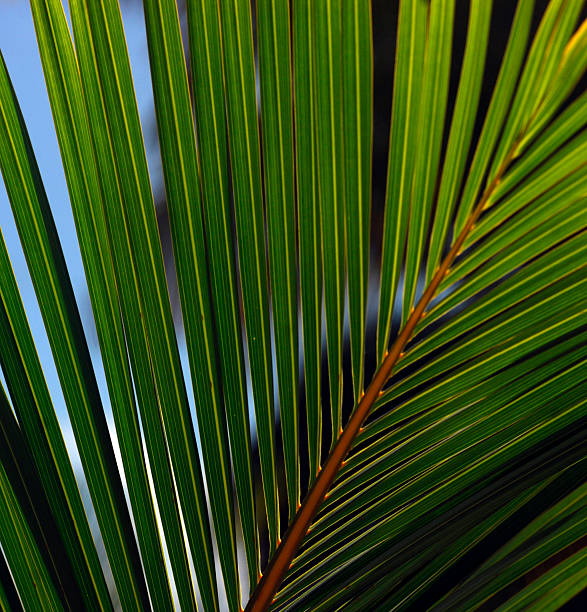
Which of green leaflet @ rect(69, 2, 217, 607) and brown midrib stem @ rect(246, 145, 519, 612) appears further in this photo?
brown midrib stem @ rect(246, 145, 519, 612)

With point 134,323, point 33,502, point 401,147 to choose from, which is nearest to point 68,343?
point 134,323

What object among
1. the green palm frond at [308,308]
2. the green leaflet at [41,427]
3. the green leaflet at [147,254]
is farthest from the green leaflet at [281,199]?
the green leaflet at [41,427]

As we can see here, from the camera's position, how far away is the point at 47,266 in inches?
22.1

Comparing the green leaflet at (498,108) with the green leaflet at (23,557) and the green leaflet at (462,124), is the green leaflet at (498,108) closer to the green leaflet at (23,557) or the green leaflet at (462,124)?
the green leaflet at (462,124)

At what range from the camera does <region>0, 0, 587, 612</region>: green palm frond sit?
52 cm

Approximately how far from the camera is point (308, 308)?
0.60 meters

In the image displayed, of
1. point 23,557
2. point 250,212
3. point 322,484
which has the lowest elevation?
point 322,484

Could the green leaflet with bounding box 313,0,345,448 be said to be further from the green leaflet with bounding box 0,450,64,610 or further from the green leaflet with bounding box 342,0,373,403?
the green leaflet with bounding box 0,450,64,610

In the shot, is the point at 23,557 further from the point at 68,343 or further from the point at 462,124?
the point at 462,124

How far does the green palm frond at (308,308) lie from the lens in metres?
0.52

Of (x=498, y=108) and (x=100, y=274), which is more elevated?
(x=100, y=274)

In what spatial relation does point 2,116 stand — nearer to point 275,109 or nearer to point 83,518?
point 275,109

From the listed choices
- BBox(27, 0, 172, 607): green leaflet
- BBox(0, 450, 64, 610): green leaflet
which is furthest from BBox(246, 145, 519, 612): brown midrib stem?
BBox(0, 450, 64, 610): green leaflet

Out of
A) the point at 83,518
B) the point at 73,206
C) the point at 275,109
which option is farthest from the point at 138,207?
the point at 83,518
